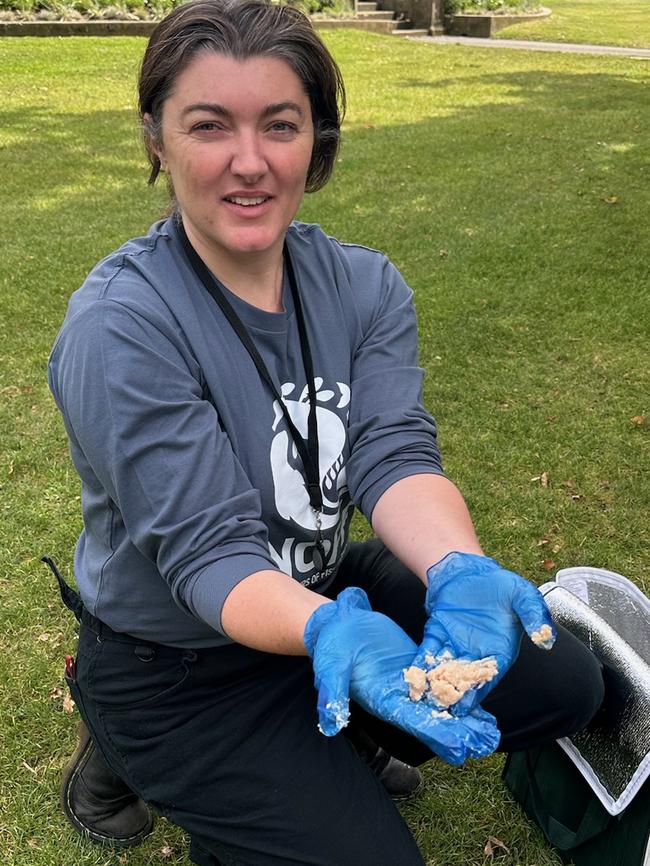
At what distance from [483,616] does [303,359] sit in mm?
699

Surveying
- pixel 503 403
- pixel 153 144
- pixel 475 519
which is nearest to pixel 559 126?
pixel 503 403

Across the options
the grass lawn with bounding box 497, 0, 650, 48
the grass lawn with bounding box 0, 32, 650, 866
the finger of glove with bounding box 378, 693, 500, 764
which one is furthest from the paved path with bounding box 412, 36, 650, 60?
the finger of glove with bounding box 378, 693, 500, 764

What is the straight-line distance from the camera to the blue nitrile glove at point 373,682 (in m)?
1.37

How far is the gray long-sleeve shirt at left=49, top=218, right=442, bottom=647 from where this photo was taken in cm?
166

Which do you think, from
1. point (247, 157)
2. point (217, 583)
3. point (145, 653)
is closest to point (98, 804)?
point (145, 653)

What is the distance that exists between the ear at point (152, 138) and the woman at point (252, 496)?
10mm

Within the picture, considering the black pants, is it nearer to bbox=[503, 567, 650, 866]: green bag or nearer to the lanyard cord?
bbox=[503, 567, 650, 866]: green bag

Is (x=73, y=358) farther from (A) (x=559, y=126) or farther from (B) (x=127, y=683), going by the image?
(A) (x=559, y=126)

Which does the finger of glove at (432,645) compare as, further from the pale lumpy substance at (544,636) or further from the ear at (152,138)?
the ear at (152,138)

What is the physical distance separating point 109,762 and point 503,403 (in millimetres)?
2787

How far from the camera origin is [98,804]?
7.31 feet

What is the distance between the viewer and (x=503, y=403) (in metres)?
4.27

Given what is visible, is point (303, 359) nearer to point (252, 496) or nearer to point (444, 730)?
point (252, 496)

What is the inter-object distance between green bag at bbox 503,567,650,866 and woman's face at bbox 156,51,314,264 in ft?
3.81
